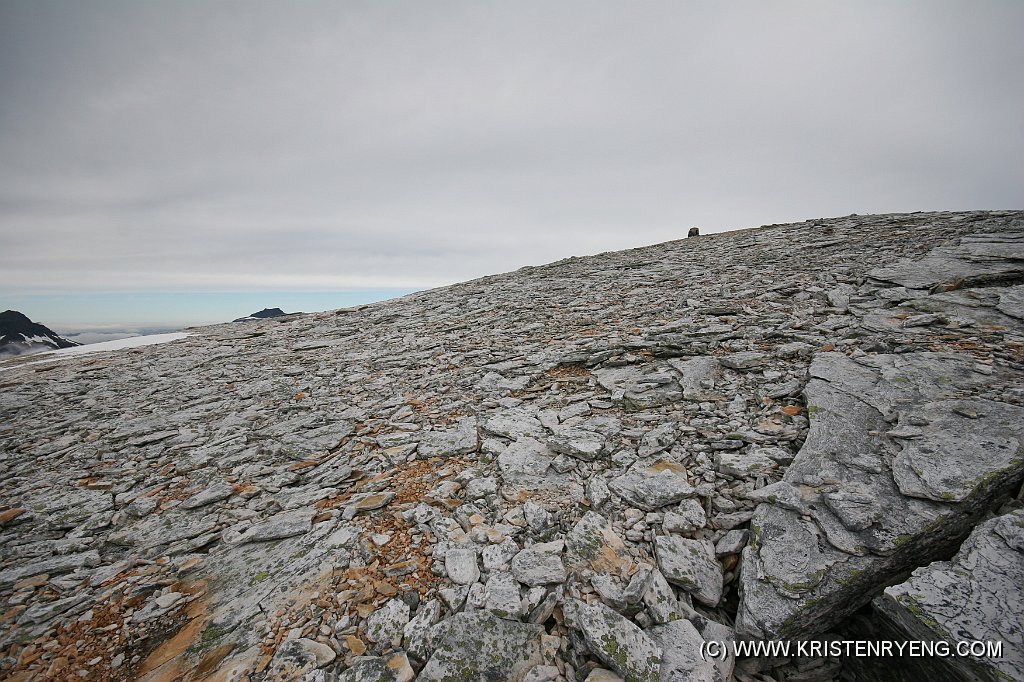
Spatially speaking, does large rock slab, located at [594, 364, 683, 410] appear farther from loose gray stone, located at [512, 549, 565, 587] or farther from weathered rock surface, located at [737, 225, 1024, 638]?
loose gray stone, located at [512, 549, 565, 587]

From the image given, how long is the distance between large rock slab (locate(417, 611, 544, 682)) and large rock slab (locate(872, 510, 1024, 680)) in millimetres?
2822

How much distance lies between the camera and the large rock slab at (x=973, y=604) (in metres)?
2.63

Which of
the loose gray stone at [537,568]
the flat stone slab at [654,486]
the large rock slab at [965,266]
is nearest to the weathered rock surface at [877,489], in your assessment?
the flat stone slab at [654,486]

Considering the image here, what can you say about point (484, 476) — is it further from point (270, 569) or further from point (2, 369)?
point (2, 369)

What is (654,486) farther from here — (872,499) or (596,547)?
(872,499)

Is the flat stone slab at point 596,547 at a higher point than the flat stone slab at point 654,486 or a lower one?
lower

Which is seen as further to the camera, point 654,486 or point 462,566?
point 654,486

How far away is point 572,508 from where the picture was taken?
15.1 ft

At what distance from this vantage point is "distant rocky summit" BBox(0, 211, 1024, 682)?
320 cm

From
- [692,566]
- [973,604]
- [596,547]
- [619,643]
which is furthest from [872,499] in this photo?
[619,643]

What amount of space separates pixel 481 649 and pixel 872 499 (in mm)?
4003

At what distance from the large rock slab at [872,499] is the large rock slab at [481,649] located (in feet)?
5.93

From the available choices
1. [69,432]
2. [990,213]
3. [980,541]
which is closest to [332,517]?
[980,541]

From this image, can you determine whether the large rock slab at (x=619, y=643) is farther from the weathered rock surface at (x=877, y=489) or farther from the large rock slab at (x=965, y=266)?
the large rock slab at (x=965, y=266)
